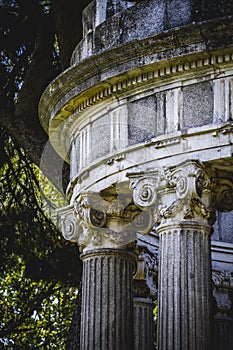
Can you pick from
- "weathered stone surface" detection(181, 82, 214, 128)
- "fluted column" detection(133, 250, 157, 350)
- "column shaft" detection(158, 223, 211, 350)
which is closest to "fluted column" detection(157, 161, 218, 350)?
"column shaft" detection(158, 223, 211, 350)

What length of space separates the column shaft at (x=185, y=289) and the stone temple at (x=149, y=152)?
0.06ft

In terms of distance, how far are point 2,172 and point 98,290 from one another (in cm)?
1394

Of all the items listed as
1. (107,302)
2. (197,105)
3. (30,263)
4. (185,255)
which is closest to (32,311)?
(30,263)

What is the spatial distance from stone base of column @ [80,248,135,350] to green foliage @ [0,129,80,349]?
11.3 meters

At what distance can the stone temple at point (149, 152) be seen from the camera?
1945 cm

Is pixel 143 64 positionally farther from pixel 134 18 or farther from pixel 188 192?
pixel 188 192

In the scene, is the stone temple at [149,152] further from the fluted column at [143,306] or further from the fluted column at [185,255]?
the fluted column at [143,306]

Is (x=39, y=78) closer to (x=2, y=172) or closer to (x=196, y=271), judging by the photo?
(x=2, y=172)

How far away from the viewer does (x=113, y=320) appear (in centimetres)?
2127

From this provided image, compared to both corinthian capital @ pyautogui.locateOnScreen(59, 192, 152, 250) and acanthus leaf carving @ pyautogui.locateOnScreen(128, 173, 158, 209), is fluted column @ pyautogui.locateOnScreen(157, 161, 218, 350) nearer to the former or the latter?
acanthus leaf carving @ pyautogui.locateOnScreen(128, 173, 158, 209)

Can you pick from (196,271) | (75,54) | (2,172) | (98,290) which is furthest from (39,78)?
(196,271)

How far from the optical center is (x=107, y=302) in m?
21.4

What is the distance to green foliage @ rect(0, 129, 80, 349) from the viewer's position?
113 ft

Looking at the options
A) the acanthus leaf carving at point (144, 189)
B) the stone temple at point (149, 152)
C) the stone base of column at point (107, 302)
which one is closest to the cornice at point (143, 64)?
the stone temple at point (149, 152)
